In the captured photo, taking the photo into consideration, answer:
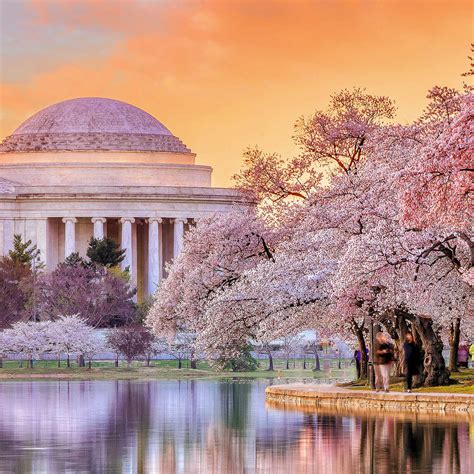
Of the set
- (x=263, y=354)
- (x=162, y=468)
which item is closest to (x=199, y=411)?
(x=162, y=468)

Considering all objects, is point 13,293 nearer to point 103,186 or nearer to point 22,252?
point 22,252

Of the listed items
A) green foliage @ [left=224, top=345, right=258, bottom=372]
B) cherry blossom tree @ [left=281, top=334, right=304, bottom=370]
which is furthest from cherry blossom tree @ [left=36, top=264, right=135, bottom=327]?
green foliage @ [left=224, top=345, right=258, bottom=372]

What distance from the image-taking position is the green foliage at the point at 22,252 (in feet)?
463

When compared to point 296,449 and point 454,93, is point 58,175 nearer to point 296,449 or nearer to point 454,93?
point 454,93

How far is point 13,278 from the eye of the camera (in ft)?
407

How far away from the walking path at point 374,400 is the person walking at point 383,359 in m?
0.68

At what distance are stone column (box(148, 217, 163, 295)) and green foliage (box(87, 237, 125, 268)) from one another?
67.7ft

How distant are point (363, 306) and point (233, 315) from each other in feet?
23.6

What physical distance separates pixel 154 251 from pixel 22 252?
20.9m

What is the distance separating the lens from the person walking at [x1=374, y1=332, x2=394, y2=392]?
48062mm

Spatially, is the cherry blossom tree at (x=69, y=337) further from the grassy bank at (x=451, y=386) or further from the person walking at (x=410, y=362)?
the person walking at (x=410, y=362)

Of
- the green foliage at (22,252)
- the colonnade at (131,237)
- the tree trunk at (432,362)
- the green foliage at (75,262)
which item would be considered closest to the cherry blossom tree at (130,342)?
the green foliage at (75,262)

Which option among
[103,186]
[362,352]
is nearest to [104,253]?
[103,186]

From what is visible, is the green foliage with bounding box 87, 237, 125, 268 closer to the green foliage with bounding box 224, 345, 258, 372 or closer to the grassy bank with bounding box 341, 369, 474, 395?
the green foliage with bounding box 224, 345, 258, 372
